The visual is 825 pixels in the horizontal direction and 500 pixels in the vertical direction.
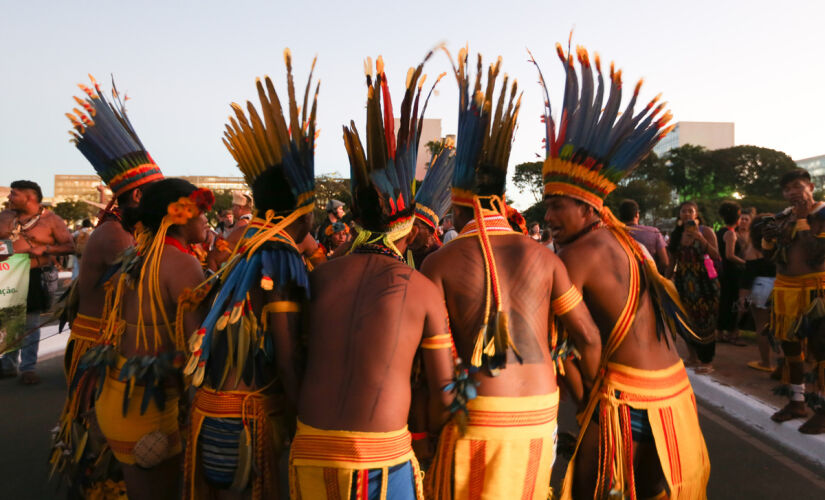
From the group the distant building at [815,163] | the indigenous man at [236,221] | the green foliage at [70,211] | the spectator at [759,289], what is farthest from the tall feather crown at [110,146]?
the distant building at [815,163]

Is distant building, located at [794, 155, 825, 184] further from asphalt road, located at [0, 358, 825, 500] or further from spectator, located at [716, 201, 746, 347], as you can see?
asphalt road, located at [0, 358, 825, 500]

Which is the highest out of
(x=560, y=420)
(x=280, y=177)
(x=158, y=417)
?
(x=280, y=177)

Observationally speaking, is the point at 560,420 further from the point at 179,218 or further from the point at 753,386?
the point at 179,218

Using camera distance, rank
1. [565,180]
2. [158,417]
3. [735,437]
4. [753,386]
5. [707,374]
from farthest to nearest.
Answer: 1. [707,374]
2. [753,386]
3. [735,437]
4. [565,180]
5. [158,417]

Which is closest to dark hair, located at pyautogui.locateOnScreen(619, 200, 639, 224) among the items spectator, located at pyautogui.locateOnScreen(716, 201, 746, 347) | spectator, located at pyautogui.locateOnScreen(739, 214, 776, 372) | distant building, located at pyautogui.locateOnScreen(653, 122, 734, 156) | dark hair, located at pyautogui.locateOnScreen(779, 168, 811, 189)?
spectator, located at pyautogui.locateOnScreen(739, 214, 776, 372)

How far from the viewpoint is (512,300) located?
2328 mm

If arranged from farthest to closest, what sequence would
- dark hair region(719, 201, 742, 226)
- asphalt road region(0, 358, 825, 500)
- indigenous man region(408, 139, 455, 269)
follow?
dark hair region(719, 201, 742, 226) < indigenous man region(408, 139, 455, 269) < asphalt road region(0, 358, 825, 500)

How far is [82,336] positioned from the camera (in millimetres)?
3338

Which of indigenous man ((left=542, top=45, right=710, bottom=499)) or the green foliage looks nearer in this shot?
indigenous man ((left=542, top=45, right=710, bottom=499))

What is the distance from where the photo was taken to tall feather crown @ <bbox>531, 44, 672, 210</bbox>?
280cm

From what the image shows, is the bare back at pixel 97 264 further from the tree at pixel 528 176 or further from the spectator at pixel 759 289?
the tree at pixel 528 176

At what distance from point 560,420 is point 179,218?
3.74m

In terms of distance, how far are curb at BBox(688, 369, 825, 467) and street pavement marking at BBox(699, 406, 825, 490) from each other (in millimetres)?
112

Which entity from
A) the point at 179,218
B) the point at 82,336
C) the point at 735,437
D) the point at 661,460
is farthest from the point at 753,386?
the point at 82,336
